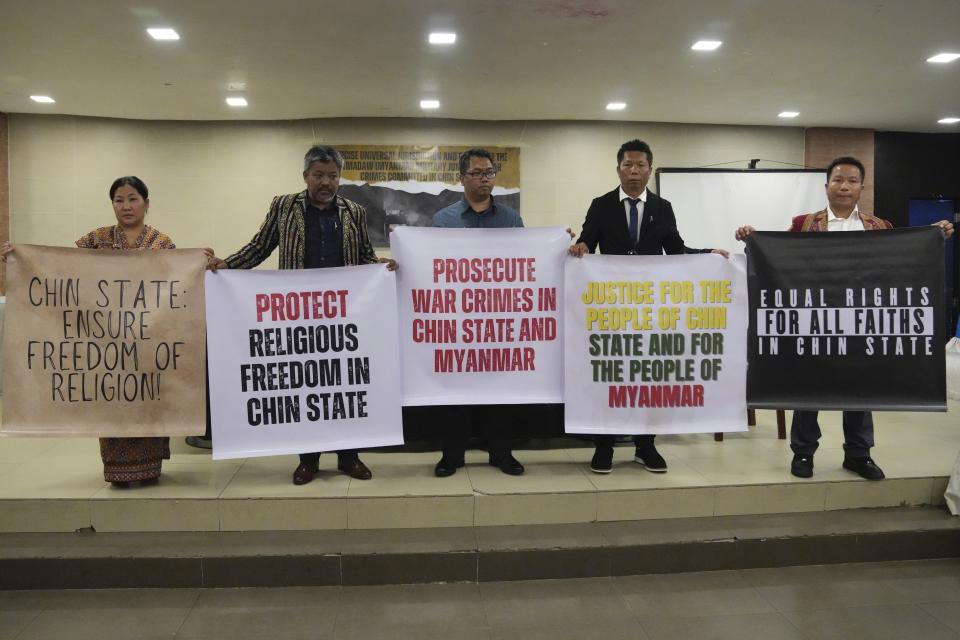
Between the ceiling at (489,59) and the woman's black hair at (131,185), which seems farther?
the ceiling at (489,59)

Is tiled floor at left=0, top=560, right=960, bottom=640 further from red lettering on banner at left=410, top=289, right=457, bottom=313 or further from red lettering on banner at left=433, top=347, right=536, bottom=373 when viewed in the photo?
red lettering on banner at left=410, top=289, right=457, bottom=313

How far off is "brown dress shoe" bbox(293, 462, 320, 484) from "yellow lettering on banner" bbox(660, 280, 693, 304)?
5.32 feet

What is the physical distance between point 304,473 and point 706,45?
4350mm

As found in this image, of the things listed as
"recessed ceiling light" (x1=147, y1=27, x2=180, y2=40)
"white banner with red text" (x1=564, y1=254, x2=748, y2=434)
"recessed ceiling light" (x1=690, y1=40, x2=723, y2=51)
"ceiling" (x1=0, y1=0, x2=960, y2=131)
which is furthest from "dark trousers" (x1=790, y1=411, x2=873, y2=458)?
"recessed ceiling light" (x1=147, y1=27, x2=180, y2=40)

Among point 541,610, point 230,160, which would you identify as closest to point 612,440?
point 541,610

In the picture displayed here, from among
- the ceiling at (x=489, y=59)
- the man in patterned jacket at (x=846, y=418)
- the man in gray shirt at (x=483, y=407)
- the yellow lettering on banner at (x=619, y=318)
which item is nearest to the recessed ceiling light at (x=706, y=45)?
the ceiling at (x=489, y=59)

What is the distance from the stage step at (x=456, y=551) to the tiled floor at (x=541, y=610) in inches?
1.8

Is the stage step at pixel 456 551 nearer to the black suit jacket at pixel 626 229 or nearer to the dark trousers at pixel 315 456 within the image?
the dark trousers at pixel 315 456

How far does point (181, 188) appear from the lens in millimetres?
7230

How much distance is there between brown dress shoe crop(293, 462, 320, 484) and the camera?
8.55ft

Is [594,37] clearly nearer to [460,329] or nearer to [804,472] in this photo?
[460,329]

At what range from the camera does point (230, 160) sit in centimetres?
727

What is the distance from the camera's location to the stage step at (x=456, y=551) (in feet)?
7.31

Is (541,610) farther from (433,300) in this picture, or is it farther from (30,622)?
(30,622)
